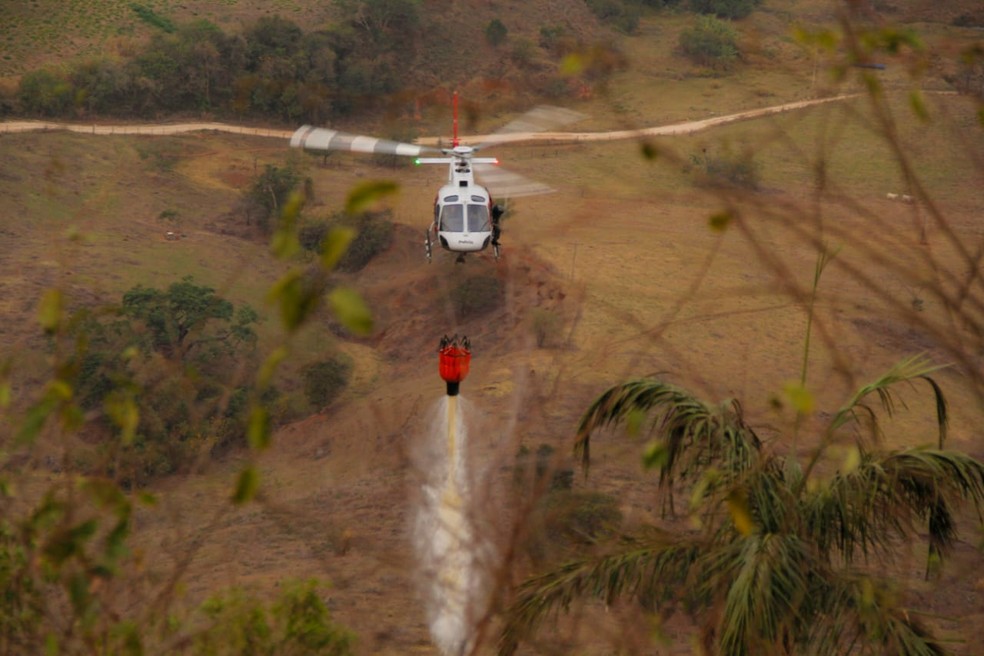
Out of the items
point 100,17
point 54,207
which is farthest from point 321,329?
point 100,17

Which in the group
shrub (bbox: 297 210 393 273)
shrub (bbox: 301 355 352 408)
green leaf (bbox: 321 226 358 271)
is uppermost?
green leaf (bbox: 321 226 358 271)

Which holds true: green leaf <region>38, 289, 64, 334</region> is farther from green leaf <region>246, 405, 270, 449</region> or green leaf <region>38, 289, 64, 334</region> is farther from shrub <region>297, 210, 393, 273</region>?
shrub <region>297, 210, 393, 273</region>

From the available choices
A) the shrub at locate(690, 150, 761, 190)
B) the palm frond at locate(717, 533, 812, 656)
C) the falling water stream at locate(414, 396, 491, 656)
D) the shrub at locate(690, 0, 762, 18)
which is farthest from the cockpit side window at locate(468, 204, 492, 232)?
the shrub at locate(690, 0, 762, 18)

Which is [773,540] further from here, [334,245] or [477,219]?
[477,219]

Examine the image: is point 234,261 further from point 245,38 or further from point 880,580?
point 880,580

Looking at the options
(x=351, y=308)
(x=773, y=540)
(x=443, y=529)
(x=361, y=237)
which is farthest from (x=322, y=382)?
(x=351, y=308)

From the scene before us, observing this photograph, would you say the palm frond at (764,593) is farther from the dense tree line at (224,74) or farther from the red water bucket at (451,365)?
the dense tree line at (224,74)
